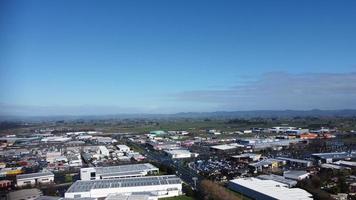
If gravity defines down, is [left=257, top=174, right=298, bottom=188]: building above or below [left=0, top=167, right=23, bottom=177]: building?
above

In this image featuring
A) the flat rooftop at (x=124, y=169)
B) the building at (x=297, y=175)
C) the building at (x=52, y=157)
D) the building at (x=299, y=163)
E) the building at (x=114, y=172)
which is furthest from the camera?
the building at (x=52, y=157)

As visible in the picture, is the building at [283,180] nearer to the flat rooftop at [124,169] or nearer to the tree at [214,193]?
the tree at [214,193]

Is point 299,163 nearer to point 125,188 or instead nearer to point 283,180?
point 283,180

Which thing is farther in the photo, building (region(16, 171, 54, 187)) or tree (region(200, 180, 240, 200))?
building (region(16, 171, 54, 187))

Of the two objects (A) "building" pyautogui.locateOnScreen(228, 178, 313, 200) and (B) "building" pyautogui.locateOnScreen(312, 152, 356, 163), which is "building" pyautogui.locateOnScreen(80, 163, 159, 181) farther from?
(B) "building" pyautogui.locateOnScreen(312, 152, 356, 163)

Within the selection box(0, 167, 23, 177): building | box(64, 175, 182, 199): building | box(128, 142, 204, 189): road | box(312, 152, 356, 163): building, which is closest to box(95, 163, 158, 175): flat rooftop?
box(128, 142, 204, 189): road

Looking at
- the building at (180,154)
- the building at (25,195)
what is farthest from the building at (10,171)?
the building at (180,154)

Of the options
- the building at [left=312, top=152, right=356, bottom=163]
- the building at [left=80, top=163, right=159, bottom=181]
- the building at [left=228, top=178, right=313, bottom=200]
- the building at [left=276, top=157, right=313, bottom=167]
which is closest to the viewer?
the building at [left=228, top=178, right=313, bottom=200]
